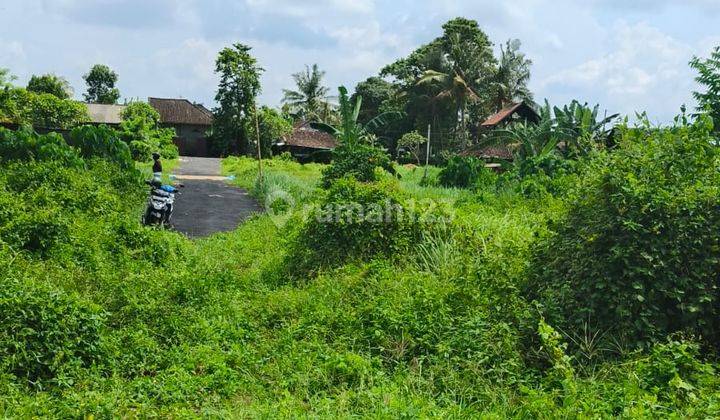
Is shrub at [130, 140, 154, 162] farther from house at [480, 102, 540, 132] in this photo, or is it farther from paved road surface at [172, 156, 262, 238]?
house at [480, 102, 540, 132]

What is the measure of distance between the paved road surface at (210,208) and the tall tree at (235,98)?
16.1m

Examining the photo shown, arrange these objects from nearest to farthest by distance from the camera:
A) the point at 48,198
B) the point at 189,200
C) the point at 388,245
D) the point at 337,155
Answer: the point at 388,245 → the point at 48,198 → the point at 189,200 → the point at 337,155

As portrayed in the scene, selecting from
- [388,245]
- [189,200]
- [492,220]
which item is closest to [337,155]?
[189,200]

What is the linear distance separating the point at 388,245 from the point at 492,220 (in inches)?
92.9

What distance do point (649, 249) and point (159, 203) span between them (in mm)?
8718

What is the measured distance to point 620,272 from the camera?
517 centimetres

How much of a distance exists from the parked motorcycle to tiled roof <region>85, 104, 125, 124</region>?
40053 millimetres

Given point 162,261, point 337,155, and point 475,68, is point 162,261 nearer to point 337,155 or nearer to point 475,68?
point 337,155

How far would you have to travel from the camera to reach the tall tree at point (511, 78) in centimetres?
4125

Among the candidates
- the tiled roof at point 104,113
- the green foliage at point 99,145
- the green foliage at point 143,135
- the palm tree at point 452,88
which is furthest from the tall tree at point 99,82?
the green foliage at point 99,145

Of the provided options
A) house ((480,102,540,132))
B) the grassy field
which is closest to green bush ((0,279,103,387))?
the grassy field

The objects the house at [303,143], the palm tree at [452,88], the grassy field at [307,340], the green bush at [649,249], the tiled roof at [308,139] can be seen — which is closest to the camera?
the grassy field at [307,340]

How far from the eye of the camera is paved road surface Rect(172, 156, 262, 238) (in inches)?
516

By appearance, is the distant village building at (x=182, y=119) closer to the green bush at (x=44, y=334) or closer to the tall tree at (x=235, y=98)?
the tall tree at (x=235, y=98)
